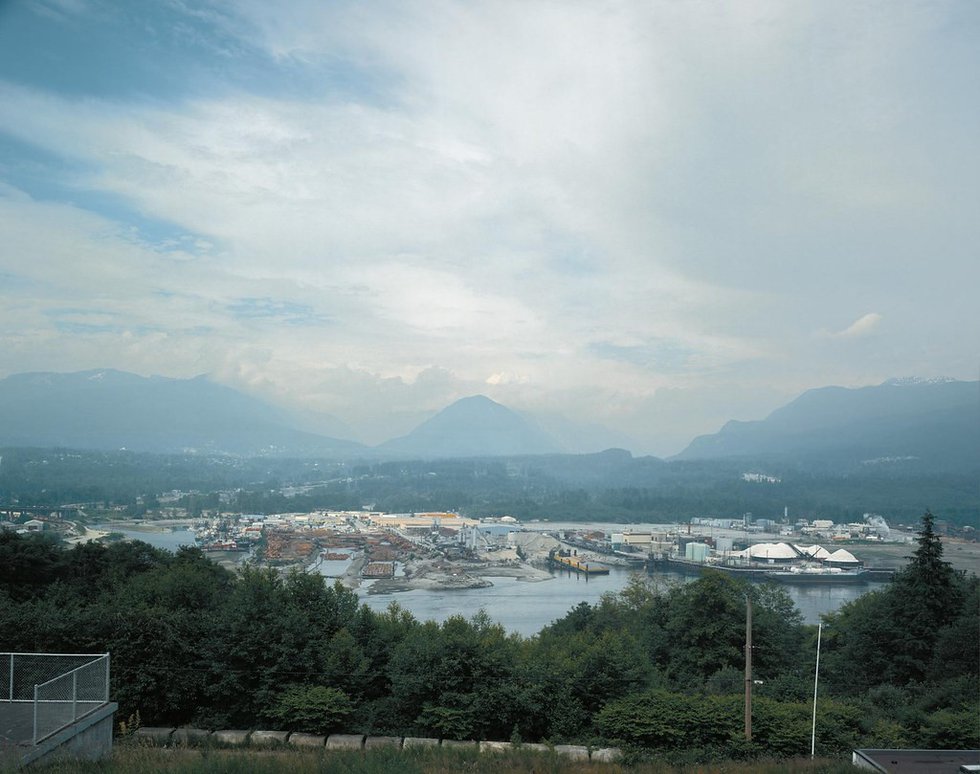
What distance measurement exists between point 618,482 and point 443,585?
30875mm

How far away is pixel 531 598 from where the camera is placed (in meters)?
17.5

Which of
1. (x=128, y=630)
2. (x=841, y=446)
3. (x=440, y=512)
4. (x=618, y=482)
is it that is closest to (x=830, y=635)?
(x=128, y=630)

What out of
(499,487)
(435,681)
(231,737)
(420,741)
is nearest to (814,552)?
(435,681)

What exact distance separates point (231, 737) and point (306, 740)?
55 centimetres

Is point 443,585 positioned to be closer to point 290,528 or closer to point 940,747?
point 290,528

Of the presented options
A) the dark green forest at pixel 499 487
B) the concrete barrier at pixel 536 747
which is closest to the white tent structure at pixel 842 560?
the dark green forest at pixel 499 487

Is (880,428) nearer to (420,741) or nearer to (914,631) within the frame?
(914,631)

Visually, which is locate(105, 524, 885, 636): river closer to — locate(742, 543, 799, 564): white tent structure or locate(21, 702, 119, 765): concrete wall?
locate(742, 543, 799, 564): white tent structure

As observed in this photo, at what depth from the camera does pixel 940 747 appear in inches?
225

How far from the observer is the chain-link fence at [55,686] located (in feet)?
12.4

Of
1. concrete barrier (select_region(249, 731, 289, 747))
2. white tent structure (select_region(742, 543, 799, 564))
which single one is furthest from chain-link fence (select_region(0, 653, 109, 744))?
white tent structure (select_region(742, 543, 799, 564))

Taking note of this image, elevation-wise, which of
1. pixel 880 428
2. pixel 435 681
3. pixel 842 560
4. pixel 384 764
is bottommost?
pixel 842 560

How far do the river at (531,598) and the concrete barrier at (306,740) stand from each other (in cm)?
772

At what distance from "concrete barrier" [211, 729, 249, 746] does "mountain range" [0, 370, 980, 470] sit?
20.1 metres
